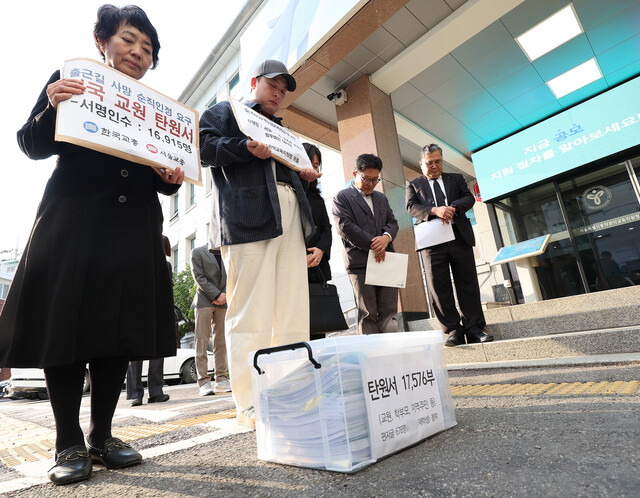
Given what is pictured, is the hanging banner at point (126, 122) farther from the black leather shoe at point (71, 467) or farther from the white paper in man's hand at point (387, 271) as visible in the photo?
the white paper in man's hand at point (387, 271)

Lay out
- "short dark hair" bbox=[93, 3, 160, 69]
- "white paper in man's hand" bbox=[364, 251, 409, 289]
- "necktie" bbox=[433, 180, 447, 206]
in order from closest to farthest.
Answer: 1. "short dark hair" bbox=[93, 3, 160, 69]
2. "white paper in man's hand" bbox=[364, 251, 409, 289]
3. "necktie" bbox=[433, 180, 447, 206]

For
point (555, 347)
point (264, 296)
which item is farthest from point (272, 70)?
point (555, 347)

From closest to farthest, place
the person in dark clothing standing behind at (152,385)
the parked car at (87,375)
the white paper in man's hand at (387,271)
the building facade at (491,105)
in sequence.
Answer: the white paper in man's hand at (387,271)
the person in dark clothing standing behind at (152,385)
the building facade at (491,105)
the parked car at (87,375)

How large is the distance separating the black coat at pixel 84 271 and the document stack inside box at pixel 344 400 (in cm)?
49

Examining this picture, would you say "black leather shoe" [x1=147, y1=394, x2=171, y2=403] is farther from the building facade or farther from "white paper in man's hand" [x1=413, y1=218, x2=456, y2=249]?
the building facade

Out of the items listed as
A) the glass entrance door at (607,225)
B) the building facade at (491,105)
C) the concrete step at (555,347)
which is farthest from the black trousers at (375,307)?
the glass entrance door at (607,225)

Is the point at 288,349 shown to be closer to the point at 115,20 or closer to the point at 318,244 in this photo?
the point at 318,244

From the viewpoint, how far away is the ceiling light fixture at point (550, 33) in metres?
5.61

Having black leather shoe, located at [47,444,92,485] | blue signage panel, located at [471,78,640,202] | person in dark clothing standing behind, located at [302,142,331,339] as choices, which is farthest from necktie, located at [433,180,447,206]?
blue signage panel, located at [471,78,640,202]

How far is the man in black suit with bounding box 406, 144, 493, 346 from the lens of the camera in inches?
129

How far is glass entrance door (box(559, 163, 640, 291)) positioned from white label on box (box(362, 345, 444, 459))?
24.5ft

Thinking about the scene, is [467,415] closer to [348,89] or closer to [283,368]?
[283,368]

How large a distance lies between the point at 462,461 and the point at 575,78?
27.2ft

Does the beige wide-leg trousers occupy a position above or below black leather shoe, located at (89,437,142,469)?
above
